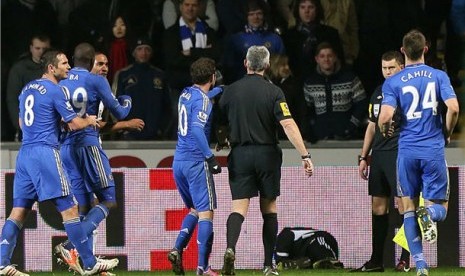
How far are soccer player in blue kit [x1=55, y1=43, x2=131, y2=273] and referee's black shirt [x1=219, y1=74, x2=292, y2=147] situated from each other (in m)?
1.12

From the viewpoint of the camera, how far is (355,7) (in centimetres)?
1838

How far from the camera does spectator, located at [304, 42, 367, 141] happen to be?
17375mm

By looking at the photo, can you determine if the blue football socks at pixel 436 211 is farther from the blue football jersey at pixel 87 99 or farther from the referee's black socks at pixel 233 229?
the blue football jersey at pixel 87 99

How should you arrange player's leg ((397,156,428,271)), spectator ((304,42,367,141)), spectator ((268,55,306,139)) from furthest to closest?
spectator ((304,42,367,141))
spectator ((268,55,306,139))
player's leg ((397,156,428,271))

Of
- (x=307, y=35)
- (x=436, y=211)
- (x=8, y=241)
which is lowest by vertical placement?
(x=8, y=241)

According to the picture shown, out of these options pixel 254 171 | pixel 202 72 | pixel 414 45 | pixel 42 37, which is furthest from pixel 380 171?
pixel 42 37

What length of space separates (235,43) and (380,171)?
11.4ft

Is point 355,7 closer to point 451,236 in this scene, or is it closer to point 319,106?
point 319,106

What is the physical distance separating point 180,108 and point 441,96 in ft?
8.29

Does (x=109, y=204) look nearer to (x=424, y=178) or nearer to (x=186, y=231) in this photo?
(x=186, y=231)

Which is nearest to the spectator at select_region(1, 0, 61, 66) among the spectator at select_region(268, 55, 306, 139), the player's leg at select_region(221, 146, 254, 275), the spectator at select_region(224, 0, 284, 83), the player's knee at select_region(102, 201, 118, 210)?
the spectator at select_region(224, 0, 284, 83)

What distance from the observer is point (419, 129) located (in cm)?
1297

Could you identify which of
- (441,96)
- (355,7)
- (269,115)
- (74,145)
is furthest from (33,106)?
(355,7)

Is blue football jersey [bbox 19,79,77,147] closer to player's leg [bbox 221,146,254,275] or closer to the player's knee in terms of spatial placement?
the player's knee
